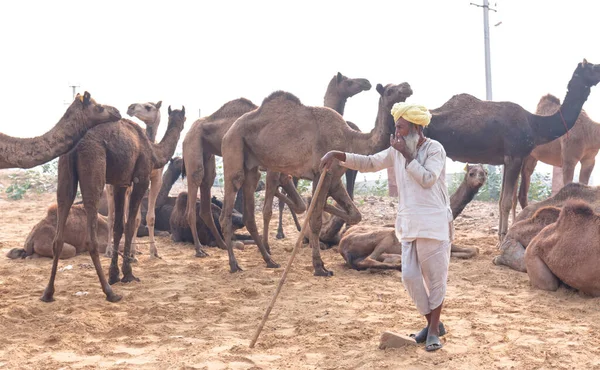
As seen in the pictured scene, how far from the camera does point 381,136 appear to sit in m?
8.48

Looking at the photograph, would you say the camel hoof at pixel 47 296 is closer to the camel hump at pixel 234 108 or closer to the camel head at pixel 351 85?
the camel hump at pixel 234 108

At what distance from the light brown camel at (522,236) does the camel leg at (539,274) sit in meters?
1.00

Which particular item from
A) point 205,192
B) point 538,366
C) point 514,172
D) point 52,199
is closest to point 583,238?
point 538,366

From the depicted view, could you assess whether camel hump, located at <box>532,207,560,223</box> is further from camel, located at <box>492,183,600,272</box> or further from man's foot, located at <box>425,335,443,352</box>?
man's foot, located at <box>425,335,443,352</box>

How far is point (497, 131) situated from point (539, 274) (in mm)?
3935

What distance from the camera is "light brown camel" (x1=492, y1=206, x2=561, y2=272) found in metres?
8.17

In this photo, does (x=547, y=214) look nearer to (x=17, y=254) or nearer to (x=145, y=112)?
(x=145, y=112)

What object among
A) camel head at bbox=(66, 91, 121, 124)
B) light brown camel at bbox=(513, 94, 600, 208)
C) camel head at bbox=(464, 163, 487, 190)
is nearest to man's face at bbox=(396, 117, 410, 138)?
camel head at bbox=(66, 91, 121, 124)

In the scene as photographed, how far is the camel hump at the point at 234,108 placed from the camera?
35.7 ft

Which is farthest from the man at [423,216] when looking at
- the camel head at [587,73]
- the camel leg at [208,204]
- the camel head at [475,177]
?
the camel head at [587,73]

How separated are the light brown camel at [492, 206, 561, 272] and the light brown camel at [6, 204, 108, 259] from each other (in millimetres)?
6247

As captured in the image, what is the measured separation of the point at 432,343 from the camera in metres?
4.88

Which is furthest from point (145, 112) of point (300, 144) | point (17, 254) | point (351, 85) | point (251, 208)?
point (351, 85)

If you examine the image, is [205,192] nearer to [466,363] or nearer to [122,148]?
[122,148]
